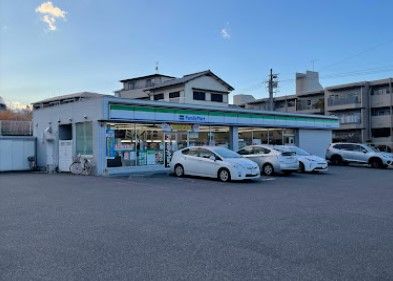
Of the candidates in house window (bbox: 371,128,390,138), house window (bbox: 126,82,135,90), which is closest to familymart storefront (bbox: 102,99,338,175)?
house window (bbox: 371,128,390,138)

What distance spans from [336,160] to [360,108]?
21.6 meters

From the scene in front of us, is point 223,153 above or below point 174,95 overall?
below

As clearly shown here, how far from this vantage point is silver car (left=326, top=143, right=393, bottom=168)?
87.4ft

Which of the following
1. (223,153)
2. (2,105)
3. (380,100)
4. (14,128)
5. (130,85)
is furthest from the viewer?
(2,105)

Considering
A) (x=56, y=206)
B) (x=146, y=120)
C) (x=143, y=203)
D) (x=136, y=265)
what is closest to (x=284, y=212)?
(x=143, y=203)

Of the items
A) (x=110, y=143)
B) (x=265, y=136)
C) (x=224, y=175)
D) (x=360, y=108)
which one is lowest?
(x=224, y=175)

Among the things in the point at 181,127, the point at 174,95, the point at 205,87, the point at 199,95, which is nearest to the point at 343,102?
the point at 205,87

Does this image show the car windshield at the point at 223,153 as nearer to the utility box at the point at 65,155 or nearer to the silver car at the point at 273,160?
the silver car at the point at 273,160

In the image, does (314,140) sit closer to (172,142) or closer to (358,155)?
(358,155)

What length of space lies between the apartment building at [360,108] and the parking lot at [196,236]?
37.9 meters

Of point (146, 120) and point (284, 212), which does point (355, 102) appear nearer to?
point (146, 120)

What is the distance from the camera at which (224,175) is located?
16.9 metres

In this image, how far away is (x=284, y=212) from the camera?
9.64m

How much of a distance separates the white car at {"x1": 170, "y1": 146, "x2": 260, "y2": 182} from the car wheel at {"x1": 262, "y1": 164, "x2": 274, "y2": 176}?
2931 mm
